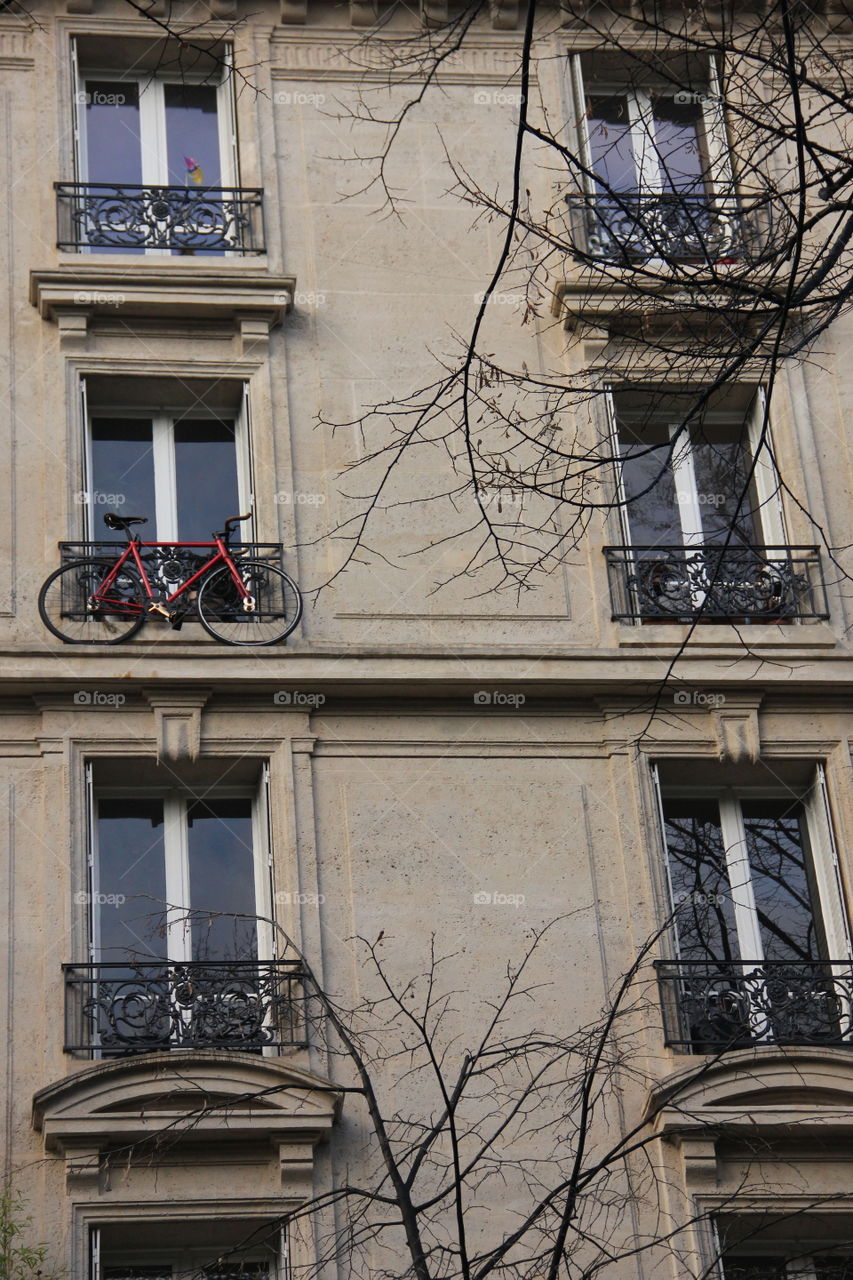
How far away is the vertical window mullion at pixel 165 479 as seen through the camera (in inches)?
642

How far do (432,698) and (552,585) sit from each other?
137 centimetres

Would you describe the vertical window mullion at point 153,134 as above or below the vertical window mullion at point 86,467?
above

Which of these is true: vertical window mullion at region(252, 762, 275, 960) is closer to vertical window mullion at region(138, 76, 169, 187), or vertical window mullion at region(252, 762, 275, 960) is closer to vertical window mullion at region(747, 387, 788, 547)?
vertical window mullion at region(747, 387, 788, 547)

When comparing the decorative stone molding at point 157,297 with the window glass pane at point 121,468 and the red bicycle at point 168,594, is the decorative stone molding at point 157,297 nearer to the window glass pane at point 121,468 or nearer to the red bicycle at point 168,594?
the window glass pane at point 121,468

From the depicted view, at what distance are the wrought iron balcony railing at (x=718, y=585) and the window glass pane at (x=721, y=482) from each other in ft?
1.49

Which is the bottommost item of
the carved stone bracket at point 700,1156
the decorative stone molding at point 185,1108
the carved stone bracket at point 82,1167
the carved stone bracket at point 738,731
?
the carved stone bracket at point 700,1156

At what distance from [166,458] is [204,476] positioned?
34 centimetres

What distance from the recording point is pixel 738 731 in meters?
15.7

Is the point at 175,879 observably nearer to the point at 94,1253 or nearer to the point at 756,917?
the point at 94,1253

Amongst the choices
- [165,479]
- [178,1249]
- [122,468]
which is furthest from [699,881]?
[122,468]

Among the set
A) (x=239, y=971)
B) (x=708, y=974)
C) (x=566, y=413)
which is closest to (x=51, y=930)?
(x=239, y=971)

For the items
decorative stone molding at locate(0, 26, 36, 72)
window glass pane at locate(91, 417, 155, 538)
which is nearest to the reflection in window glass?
Result: window glass pane at locate(91, 417, 155, 538)

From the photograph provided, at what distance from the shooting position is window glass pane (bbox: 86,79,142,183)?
1769 cm

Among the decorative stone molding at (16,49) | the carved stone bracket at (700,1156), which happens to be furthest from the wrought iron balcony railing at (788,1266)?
the decorative stone molding at (16,49)
